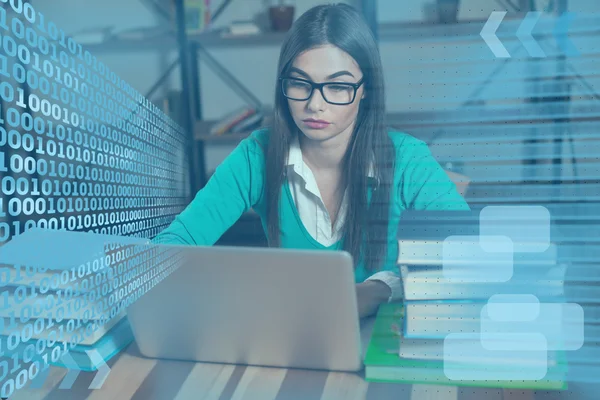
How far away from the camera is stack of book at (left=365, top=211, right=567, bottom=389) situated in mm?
427

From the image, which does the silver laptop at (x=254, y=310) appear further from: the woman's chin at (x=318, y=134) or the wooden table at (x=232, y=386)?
the woman's chin at (x=318, y=134)

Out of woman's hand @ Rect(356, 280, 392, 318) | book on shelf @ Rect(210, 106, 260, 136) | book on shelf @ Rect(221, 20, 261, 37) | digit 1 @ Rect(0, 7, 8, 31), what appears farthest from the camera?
book on shelf @ Rect(210, 106, 260, 136)

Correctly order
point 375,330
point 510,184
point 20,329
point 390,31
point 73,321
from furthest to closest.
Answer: point 390,31 → point 510,184 → point 375,330 → point 73,321 → point 20,329

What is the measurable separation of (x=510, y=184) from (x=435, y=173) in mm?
124

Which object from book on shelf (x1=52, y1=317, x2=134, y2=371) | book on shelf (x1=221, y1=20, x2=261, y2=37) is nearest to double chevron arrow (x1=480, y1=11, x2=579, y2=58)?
book on shelf (x1=52, y1=317, x2=134, y2=371)

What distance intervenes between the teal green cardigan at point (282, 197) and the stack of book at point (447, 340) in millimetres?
175

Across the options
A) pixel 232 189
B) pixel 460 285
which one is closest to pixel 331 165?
pixel 232 189

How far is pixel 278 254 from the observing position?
0.40 meters

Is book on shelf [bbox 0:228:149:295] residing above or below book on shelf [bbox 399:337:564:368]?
above

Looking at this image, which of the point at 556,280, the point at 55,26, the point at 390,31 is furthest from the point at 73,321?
the point at 390,31

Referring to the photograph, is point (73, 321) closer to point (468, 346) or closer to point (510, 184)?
point (468, 346)

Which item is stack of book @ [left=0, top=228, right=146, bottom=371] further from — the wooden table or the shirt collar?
the shirt collar

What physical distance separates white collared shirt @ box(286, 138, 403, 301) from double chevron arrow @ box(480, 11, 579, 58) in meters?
0.25

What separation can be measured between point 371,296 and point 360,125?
307 millimetres
